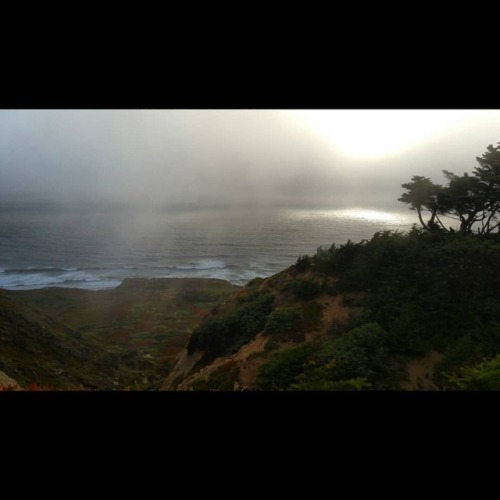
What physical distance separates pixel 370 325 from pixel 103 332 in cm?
1903

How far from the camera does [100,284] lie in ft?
100

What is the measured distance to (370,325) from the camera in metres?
8.41

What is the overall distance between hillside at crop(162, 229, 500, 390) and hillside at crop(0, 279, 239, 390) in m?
3.90

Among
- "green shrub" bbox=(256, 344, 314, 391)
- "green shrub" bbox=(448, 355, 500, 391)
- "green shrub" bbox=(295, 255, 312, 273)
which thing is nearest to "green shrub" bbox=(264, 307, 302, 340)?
"green shrub" bbox=(256, 344, 314, 391)

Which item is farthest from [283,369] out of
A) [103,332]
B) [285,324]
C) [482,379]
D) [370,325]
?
[103,332]

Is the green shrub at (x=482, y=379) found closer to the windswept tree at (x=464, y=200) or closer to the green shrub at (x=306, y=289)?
the green shrub at (x=306, y=289)

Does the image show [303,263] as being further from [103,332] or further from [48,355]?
[103,332]

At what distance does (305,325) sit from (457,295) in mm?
3951

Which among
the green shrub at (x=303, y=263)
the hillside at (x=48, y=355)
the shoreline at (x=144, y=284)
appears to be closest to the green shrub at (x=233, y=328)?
the green shrub at (x=303, y=263)

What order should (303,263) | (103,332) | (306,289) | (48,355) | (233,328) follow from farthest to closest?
1. (103,332)
2. (48,355)
3. (303,263)
4. (233,328)
5. (306,289)

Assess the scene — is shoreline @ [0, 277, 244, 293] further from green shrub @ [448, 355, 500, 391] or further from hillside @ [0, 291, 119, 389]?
green shrub @ [448, 355, 500, 391]

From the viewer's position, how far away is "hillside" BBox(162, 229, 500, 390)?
276 inches
